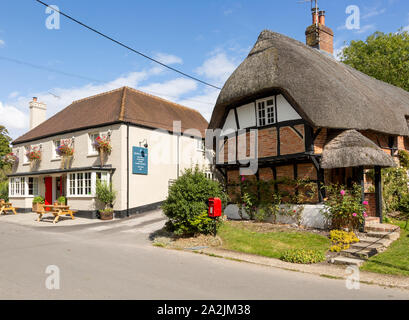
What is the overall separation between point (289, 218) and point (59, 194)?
14970 mm

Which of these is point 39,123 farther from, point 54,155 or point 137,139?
point 137,139

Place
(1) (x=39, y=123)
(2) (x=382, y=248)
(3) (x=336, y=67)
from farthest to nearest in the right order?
(1) (x=39, y=123), (3) (x=336, y=67), (2) (x=382, y=248)

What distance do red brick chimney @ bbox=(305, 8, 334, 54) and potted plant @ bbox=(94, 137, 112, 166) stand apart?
12.4 m

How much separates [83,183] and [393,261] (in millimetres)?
14695

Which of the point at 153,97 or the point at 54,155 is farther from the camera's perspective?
the point at 153,97

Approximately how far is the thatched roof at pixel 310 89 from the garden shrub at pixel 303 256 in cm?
A: 460

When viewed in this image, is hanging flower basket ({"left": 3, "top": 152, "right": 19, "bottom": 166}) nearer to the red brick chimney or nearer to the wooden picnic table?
the wooden picnic table

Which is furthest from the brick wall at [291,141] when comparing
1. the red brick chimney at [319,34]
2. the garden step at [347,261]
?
the red brick chimney at [319,34]

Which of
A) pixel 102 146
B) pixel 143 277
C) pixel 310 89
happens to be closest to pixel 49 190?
pixel 102 146

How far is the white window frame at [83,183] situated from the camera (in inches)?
665

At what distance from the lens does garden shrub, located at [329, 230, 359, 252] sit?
8.76 metres

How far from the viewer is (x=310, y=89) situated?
11562 mm

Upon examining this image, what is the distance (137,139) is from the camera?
17547 mm
